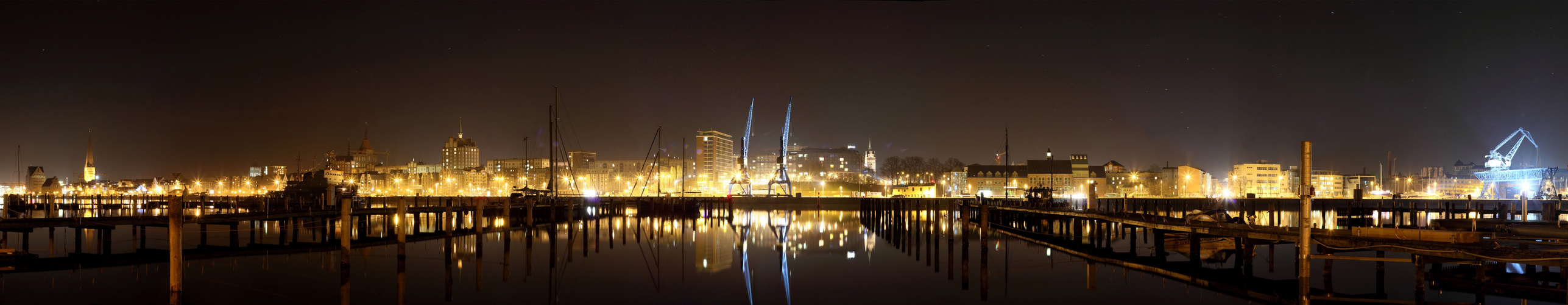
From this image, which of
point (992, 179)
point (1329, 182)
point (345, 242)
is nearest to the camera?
point (345, 242)

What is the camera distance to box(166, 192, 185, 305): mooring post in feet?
51.1

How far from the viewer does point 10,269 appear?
2144 centimetres

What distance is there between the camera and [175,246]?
15.9 m

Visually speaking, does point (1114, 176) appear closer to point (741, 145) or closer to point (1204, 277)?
point (741, 145)

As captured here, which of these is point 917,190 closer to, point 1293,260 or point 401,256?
point 1293,260

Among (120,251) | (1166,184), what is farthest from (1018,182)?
(120,251)

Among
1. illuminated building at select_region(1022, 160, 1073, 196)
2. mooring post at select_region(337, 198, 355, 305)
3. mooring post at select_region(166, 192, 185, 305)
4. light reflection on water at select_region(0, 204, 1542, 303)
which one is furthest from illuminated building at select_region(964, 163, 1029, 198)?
mooring post at select_region(166, 192, 185, 305)

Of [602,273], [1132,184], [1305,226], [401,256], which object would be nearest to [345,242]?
[401,256]

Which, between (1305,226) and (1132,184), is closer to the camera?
(1305,226)

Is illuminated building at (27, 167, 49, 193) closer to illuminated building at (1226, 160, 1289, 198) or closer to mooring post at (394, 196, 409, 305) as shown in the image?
mooring post at (394, 196, 409, 305)

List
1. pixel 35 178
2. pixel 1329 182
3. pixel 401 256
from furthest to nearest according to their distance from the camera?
pixel 1329 182, pixel 35 178, pixel 401 256

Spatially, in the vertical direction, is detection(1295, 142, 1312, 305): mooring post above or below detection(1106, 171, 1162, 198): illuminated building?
above

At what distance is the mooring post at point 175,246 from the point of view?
15.6 metres

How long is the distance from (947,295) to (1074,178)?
11471 centimetres
